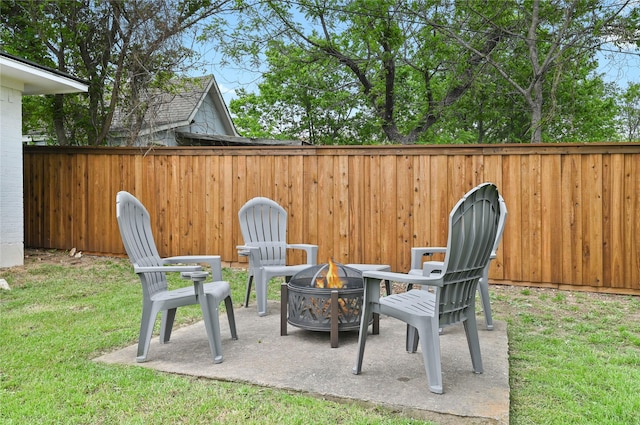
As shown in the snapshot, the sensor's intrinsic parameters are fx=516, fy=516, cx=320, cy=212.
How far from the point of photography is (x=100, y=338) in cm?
371

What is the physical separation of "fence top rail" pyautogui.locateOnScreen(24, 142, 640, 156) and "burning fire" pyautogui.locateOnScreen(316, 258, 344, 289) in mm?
2883

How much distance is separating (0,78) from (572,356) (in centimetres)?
712

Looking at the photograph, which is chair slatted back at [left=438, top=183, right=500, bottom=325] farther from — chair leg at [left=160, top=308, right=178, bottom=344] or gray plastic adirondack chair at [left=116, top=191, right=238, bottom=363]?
chair leg at [left=160, top=308, right=178, bottom=344]

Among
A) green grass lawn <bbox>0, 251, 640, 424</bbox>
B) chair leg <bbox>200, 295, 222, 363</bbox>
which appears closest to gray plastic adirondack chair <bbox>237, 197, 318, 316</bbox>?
green grass lawn <bbox>0, 251, 640, 424</bbox>

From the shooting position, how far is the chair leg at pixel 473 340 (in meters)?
2.87

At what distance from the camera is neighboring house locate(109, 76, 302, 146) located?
898cm

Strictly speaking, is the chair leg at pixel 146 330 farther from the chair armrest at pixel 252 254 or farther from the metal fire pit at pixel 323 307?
the chair armrest at pixel 252 254

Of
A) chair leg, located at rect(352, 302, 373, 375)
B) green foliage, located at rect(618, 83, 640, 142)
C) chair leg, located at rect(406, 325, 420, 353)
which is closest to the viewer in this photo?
chair leg, located at rect(352, 302, 373, 375)

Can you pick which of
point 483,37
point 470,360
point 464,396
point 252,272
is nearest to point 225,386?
point 464,396

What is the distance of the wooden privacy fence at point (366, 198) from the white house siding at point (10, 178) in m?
1.01

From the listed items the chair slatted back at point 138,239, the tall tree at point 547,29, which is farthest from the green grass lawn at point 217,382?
the tall tree at point 547,29

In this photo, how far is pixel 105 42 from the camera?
9.11 m

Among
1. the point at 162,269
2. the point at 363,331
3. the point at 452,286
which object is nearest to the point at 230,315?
the point at 162,269

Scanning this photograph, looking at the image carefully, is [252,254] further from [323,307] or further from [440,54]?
[440,54]
